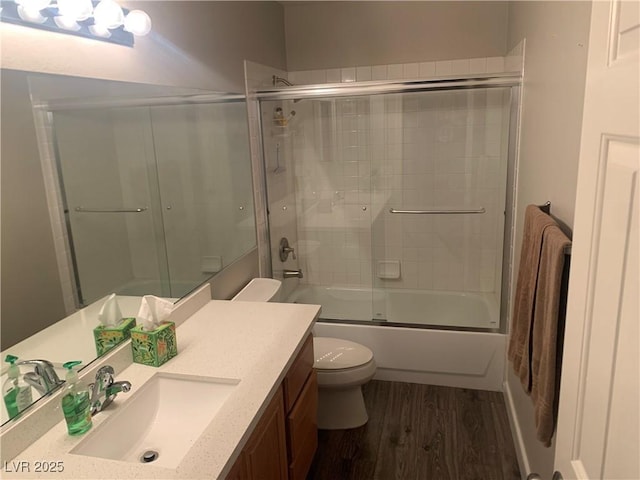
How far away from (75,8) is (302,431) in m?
1.72

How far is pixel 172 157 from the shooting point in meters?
2.14

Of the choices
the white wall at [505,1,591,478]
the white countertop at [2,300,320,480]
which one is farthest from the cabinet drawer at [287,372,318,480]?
the white wall at [505,1,591,478]

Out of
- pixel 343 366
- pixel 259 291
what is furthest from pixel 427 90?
pixel 343 366

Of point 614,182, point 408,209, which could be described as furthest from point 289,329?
point 408,209

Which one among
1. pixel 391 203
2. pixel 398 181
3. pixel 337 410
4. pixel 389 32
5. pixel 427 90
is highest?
pixel 389 32

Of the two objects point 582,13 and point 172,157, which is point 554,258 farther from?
point 172,157

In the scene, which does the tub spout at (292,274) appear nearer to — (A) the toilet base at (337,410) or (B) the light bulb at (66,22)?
(A) the toilet base at (337,410)

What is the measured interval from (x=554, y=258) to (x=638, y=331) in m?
0.80

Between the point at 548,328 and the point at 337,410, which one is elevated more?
the point at 548,328

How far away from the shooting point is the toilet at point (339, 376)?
2451 millimetres

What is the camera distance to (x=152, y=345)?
162 cm

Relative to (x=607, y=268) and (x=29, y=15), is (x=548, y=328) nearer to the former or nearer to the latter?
(x=607, y=268)

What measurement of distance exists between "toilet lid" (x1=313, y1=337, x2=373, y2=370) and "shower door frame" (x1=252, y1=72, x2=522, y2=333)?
53 cm

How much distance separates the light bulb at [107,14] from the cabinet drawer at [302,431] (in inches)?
60.1
